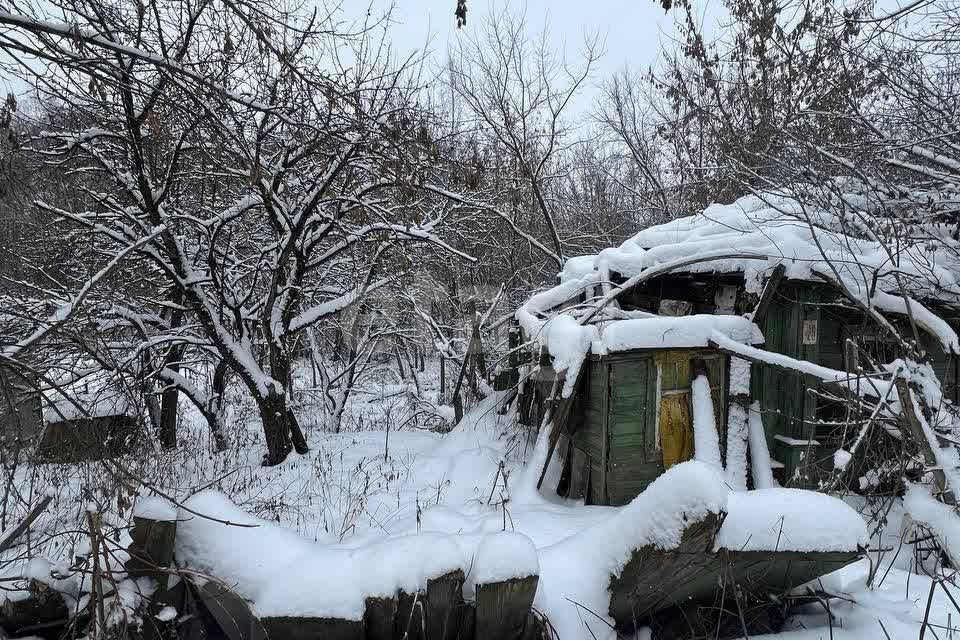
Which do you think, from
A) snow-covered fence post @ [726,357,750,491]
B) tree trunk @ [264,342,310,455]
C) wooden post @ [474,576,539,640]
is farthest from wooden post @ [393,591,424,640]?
tree trunk @ [264,342,310,455]

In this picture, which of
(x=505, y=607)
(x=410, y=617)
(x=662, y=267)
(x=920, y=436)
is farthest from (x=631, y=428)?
(x=410, y=617)

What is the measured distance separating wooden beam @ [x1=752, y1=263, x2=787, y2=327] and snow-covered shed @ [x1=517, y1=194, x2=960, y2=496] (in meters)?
0.01

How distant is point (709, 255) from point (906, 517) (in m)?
2.63

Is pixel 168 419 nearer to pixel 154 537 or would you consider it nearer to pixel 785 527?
pixel 154 537

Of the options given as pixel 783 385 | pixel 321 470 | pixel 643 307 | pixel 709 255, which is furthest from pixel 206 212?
pixel 783 385

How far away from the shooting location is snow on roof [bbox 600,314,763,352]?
4887mm

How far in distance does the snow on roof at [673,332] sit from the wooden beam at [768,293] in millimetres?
149

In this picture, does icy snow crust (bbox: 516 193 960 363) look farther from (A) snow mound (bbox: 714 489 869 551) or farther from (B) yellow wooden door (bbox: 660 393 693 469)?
(A) snow mound (bbox: 714 489 869 551)

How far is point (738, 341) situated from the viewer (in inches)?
202

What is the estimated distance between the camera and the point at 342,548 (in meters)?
2.36

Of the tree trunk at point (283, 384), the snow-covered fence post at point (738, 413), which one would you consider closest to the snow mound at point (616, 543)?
the snow-covered fence post at point (738, 413)

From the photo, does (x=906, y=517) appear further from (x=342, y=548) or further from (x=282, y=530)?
(x=282, y=530)

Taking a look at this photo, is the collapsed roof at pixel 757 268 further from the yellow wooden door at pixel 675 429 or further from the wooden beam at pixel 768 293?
the yellow wooden door at pixel 675 429

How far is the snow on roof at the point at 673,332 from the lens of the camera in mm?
4887
